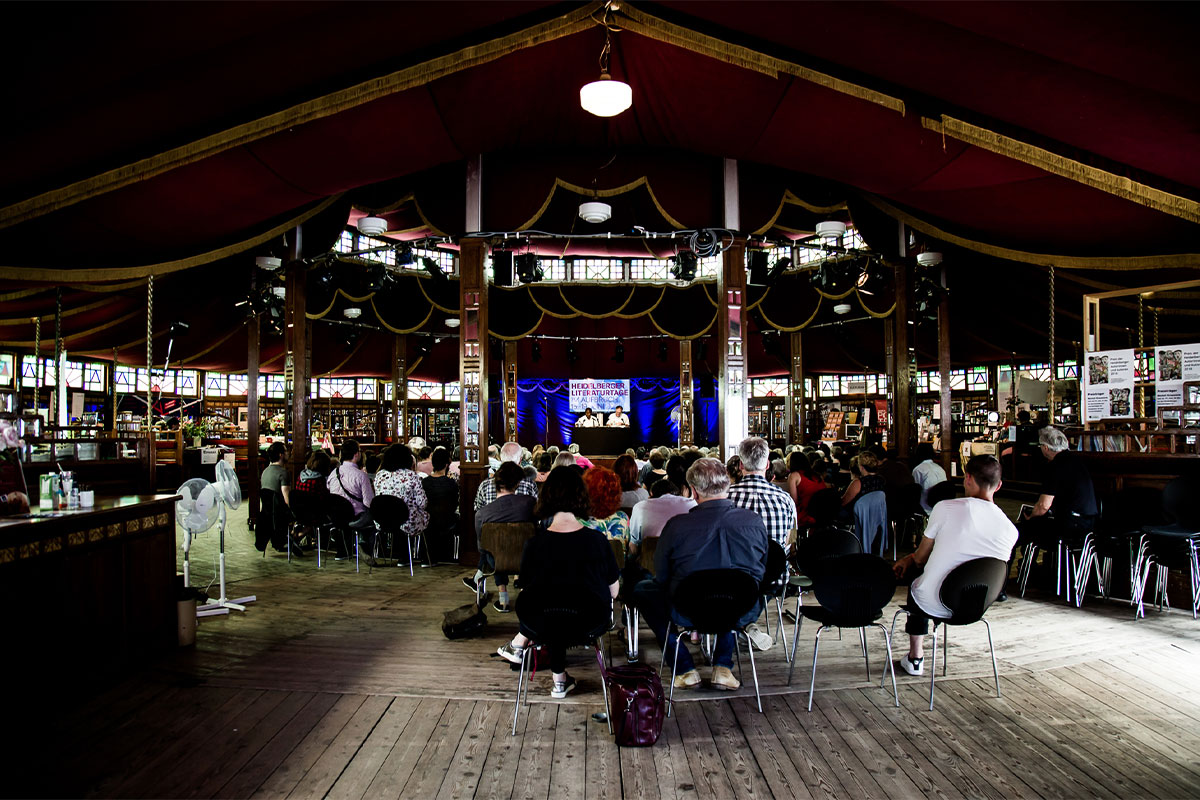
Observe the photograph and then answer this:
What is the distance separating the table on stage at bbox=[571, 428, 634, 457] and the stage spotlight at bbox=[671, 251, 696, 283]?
23.4 feet

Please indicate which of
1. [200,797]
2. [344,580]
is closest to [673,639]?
[200,797]

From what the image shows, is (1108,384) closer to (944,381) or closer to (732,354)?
(944,381)

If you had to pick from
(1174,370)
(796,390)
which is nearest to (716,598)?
(1174,370)

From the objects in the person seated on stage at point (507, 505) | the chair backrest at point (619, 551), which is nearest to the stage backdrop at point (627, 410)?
the person seated on stage at point (507, 505)

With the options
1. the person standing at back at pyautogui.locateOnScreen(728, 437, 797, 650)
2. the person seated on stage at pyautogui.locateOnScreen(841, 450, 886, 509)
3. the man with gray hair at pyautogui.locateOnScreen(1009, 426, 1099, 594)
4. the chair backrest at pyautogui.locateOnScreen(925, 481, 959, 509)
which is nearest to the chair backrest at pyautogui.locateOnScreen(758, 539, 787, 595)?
the person standing at back at pyautogui.locateOnScreen(728, 437, 797, 650)

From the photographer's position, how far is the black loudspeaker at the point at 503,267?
10.6 meters

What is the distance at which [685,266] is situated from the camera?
10.3 metres

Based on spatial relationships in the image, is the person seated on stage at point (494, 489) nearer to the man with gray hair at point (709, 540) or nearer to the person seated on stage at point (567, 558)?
the person seated on stage at point (567, 558)

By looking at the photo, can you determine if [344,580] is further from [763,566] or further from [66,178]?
[763,566]

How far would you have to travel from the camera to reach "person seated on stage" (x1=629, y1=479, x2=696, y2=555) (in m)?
4.24

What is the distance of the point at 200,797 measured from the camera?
2.63 metres

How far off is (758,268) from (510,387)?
7.96m

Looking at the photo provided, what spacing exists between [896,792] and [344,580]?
5.13 metres

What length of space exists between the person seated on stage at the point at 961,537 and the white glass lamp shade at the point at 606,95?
11.5 feet
